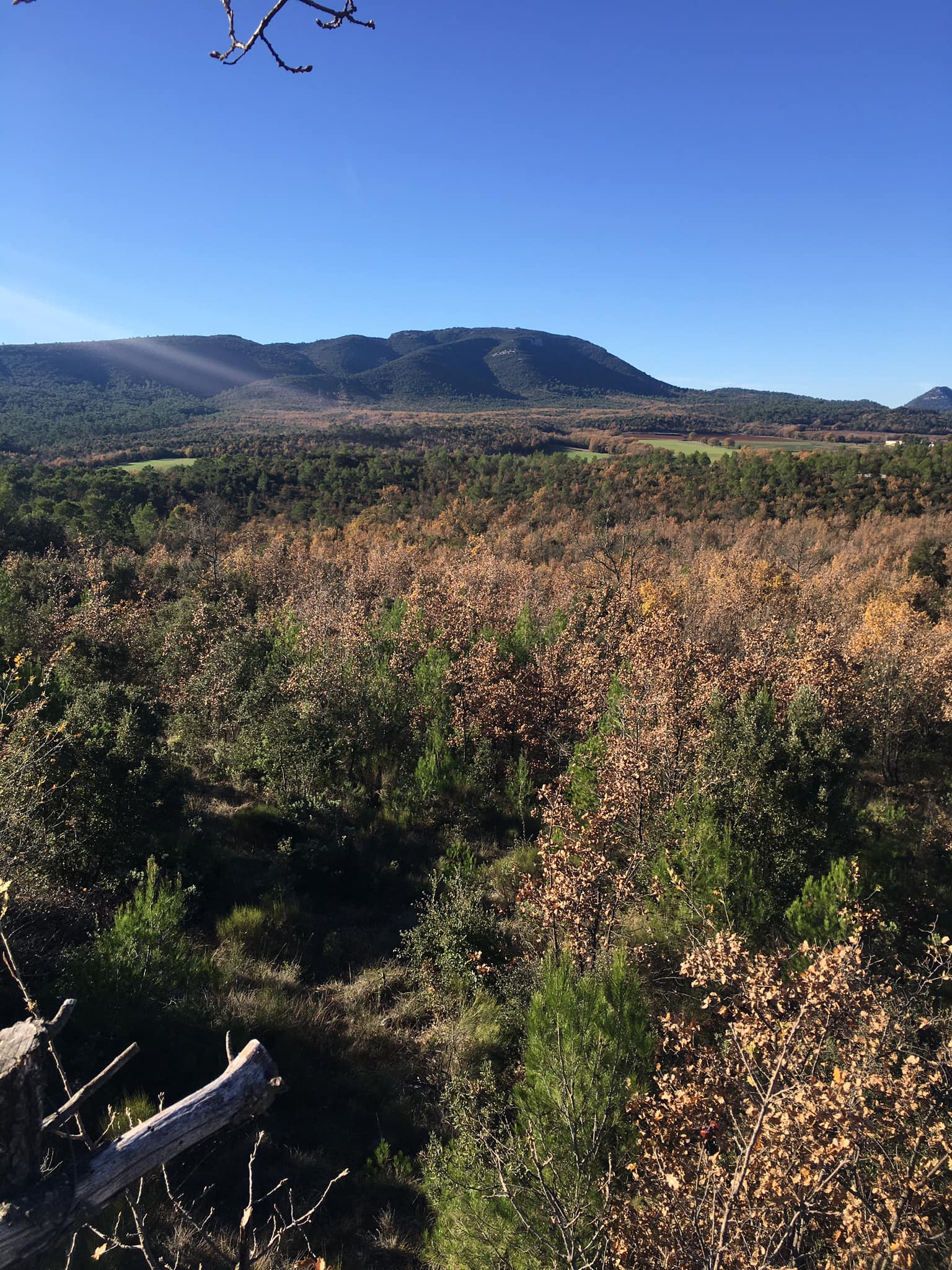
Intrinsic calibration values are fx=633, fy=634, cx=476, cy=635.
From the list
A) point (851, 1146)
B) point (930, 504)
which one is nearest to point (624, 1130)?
point (851, 1146)

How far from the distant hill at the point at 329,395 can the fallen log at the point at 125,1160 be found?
259 feet

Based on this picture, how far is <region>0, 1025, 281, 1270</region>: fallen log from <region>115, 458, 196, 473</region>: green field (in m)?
58.4

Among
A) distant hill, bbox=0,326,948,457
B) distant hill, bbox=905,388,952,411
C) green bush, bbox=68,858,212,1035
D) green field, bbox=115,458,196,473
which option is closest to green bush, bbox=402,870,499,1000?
green bush, bbox=68,858,212,1035

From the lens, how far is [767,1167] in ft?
12.6

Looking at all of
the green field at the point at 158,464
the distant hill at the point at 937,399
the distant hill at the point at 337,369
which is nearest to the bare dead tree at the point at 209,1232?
the green field at the point at 158,464

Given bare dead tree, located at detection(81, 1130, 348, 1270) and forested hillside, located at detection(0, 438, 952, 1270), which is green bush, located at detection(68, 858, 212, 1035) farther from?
bare dead tree, located at detection(81, 1130, 348, 1270)

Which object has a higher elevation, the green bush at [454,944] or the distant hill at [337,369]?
the distant hill at [337,369]

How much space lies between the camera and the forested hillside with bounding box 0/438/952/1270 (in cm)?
437

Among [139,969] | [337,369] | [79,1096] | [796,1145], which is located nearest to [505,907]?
[139,969]

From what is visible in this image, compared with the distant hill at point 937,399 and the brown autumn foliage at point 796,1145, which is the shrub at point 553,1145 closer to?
the brown autumn foliage at point 796,1145

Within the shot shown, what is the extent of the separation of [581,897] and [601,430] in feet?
316

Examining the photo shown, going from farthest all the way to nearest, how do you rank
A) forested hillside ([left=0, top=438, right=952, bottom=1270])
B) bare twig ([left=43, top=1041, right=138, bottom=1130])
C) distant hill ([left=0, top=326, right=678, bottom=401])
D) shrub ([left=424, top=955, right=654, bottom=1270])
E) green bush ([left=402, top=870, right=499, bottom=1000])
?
distant hill ([left=0, top=326, right=678, bottom=401]) < green bush ([left=402, top=870, right=499, bottom=1000]) < shrub ([left=424, top=955, right=654, bottom=1270]) < forested hillside ([left=0, top=438, right=952, bottom=1270]) < bare twig ([left=43, top=1041, right=138, bottom=1130])

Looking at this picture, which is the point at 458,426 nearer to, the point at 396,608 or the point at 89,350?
the point at 396,608

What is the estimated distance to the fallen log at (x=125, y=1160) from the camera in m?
1.85
